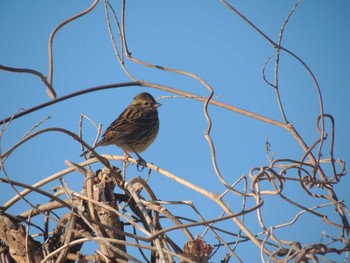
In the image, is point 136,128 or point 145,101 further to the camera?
point 145,101

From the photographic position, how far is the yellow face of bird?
285 inches

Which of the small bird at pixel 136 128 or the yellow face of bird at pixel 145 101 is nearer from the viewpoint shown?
the small bird at pixel 136 128

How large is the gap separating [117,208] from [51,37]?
0.89 m

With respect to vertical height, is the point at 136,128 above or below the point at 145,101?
below

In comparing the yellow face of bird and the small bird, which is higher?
the yellow face of bird

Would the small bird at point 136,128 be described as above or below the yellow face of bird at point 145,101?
below

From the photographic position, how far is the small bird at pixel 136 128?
6.32 m

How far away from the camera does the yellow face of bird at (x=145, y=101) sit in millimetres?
7246

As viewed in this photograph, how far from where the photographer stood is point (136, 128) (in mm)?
6652

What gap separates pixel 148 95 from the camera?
7367 millimetres

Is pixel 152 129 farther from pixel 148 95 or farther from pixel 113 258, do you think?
pixel 113 258

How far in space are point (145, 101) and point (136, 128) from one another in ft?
2.52

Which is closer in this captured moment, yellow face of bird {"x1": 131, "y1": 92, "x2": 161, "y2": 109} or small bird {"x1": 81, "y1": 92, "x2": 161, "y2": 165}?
small bird {"x1": 81, "y1": 92, "x2": 161, "y2": 165}

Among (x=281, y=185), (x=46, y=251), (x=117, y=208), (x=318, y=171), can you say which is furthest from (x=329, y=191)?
(x=46, y=251)
